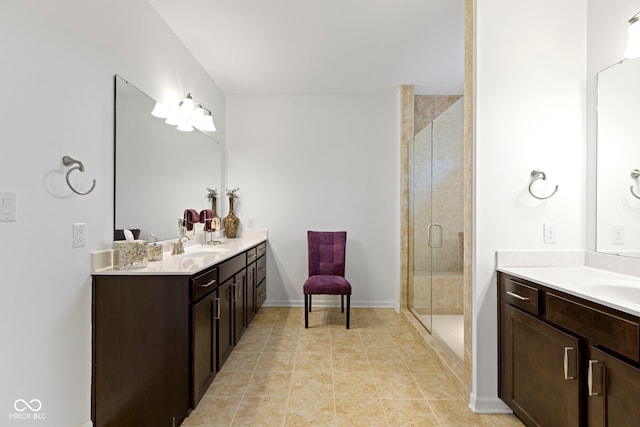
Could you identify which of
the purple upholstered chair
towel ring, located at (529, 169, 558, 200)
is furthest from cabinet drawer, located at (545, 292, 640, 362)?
the purple upholstered chair

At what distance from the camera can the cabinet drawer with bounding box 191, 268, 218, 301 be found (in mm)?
1972

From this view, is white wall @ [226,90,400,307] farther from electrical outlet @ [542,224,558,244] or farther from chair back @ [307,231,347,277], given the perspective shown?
electrical outlet @ [542,224,558,244]

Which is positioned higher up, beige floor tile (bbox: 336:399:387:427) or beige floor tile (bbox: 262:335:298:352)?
beige floor tile (bbox: 262:335:298:352)

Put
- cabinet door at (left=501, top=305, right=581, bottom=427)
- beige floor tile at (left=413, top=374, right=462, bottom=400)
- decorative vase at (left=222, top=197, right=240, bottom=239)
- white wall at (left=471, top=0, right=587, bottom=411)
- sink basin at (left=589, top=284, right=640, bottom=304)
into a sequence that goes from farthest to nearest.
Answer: decorative vase at (left=222, top=197, right=240, bottom=239), beige floor tile at (left=413, top=374, right=462, bottom=400), white wall at (left=471, top=0, right=587, bottom=411), sink basin at (left=589, top=284, right=640, bottom=304), cabinet door at (left=501, top=305, right=581, bottom=427)

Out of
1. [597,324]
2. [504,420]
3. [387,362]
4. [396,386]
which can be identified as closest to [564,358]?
[597,324]

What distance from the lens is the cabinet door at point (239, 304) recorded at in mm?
2884

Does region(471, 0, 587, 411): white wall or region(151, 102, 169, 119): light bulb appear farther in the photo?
region(151, 102, 169, 119): light bulb

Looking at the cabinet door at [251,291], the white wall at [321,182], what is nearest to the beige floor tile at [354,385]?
the cabinet door at [251,291]

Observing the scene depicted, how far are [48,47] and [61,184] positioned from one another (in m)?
0.61

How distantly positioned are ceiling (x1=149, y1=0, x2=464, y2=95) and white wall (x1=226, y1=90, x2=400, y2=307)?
1.07 feet

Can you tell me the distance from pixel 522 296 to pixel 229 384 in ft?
6.35

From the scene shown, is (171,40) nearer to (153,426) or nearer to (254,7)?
(254,7)

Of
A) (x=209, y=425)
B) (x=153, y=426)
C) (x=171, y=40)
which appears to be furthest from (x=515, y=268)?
(x=171, y=40)

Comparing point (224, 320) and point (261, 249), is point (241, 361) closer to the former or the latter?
point (224, 320)
